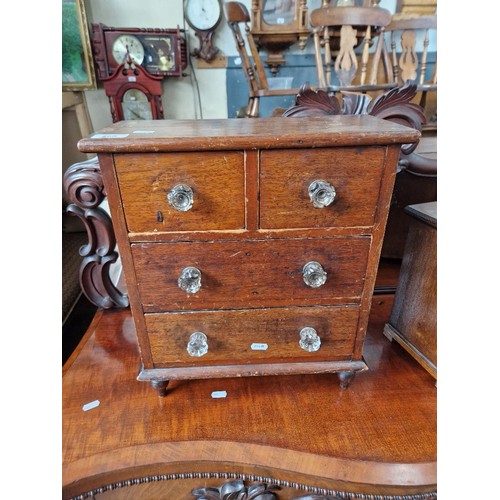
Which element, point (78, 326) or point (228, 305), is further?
point (78, 326)

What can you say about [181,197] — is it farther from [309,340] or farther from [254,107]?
[254,107]

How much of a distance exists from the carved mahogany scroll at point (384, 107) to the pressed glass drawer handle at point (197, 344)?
0.57m

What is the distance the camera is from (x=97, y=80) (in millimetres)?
2432

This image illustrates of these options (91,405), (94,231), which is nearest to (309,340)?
(91,405)

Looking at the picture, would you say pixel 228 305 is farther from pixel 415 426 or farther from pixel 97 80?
pixel 97 80

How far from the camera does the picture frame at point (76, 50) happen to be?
7.11ft

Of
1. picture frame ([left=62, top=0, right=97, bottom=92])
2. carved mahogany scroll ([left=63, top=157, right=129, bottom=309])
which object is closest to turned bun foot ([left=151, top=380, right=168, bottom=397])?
carved mahogany scroll ([left=63, top=157, right=129, bottom=309])

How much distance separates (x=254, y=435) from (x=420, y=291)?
0.45 meters

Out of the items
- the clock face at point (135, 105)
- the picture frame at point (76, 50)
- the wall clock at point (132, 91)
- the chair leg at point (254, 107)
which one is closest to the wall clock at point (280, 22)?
the chair leg at point (254, 107)

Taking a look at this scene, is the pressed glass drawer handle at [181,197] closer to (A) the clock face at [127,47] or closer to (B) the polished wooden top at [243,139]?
(B) the polished wooden top at [243,139]

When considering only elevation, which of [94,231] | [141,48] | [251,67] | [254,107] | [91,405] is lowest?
[91,405]

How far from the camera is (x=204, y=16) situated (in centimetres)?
231

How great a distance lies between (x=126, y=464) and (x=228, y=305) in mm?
333

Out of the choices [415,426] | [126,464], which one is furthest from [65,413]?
[415,426]
